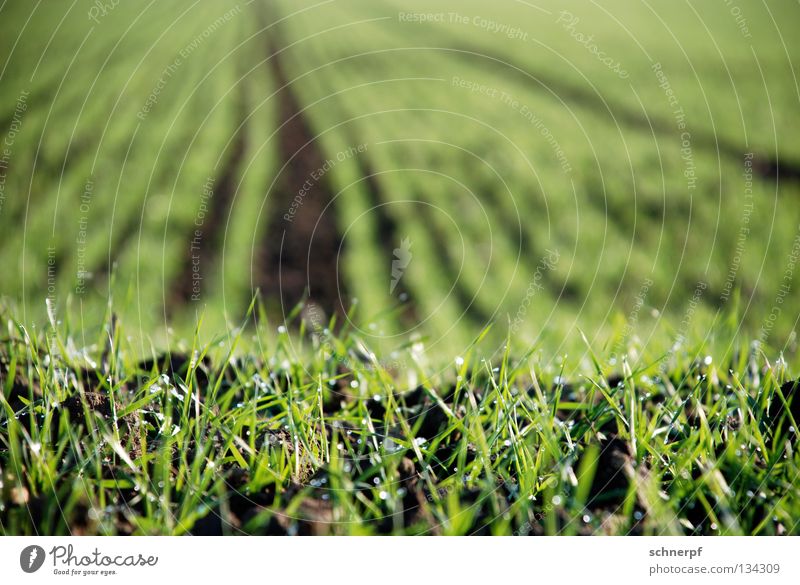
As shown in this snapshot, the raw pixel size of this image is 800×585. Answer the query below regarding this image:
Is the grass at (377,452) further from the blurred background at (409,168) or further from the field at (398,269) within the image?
the blurred background at (409,168)

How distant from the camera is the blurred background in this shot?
1527 millimetres

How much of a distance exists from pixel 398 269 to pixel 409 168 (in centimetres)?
51

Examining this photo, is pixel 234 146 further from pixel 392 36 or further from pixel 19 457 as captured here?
pixel 19 457

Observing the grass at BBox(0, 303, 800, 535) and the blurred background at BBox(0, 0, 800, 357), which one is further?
the blurred background at BBox(0, 0, 800, 357)

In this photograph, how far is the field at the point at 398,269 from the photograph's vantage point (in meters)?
0.83

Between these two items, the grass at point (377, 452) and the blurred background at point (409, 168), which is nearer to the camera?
the grass at point (377, 452)

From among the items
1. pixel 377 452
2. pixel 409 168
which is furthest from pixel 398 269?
pixel 377 452

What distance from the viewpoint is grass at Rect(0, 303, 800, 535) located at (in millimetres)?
807

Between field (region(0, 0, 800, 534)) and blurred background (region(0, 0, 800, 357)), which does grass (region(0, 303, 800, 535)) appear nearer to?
field (region(0, 0, 800, 534))

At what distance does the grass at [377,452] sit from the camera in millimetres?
807

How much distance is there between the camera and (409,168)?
223 centimetres

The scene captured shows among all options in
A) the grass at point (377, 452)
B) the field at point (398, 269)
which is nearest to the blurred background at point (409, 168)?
the field at point (398, 269)

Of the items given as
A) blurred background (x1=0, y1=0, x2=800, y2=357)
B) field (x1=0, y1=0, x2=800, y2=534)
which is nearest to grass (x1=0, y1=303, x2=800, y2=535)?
field (x1=0, y1=0, x2=800, y2=534)
